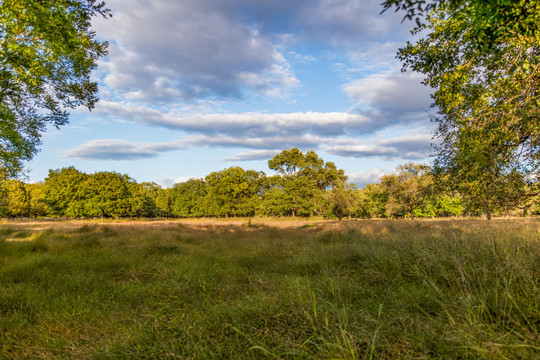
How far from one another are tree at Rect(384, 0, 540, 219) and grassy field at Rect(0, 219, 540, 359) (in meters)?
2.87

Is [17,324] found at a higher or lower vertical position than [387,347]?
lower

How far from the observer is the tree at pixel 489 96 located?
17.8 ft

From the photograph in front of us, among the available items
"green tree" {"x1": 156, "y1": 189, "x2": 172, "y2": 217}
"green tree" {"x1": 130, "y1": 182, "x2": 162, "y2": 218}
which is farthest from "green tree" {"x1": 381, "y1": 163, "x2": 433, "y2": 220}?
"green tree" {"x1": 156, "y1": 189, "x2": 172, "y2": 217}

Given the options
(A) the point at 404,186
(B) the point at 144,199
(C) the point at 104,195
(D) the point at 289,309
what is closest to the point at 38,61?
(D) the point at 289,309

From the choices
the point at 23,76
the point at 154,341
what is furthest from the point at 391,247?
the point at 23,76

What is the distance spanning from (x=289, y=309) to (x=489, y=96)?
6.83m

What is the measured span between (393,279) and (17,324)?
6.43 meters

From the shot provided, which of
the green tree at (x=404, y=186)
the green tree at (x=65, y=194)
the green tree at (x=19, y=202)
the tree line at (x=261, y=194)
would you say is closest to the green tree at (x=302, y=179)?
the tree line at (x=261, y=194)

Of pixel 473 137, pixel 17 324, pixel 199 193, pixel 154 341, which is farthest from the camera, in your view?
pixel 199 193

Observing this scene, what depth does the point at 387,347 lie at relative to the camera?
2.46m

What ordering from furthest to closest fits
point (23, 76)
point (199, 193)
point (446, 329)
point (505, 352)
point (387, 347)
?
point (199, 193)
point (23, 76)
point (446, 329)
point (387, 347)
point (505, 352)

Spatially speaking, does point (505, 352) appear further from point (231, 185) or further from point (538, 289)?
point (231, 185)

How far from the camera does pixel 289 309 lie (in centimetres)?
323

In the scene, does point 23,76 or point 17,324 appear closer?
point 17,324
